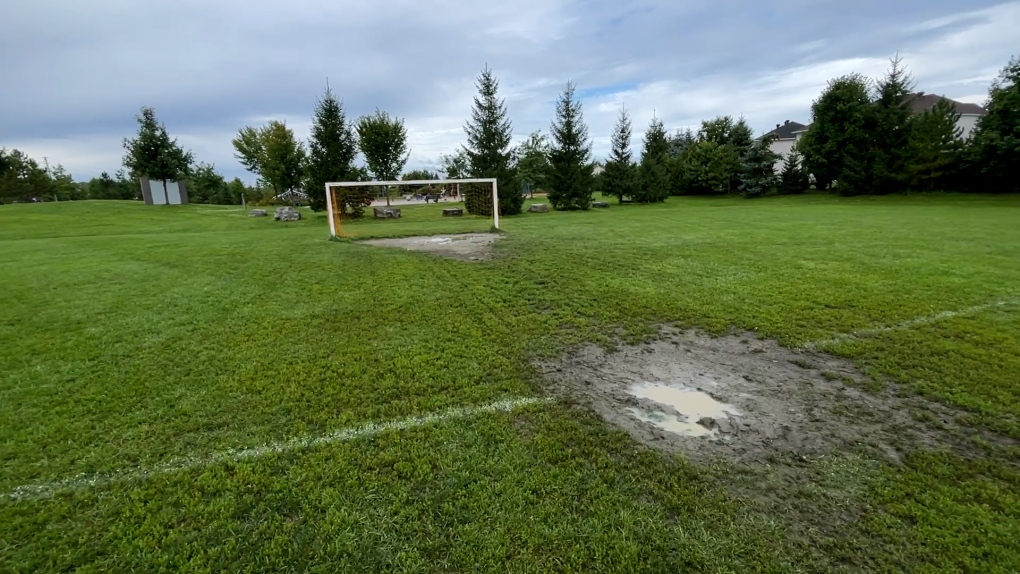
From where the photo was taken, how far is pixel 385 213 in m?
17.4

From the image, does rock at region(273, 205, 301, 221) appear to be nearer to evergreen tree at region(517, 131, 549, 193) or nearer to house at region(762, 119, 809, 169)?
evergreen tree at region(517, 131, 549, 193)

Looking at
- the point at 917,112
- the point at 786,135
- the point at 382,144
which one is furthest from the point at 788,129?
the point at 382,144

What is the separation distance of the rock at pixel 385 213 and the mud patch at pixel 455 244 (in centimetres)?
642

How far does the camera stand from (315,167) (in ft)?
62.2

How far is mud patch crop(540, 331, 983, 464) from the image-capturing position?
244 cm

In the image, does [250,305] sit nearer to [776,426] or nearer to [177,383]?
[177,383]

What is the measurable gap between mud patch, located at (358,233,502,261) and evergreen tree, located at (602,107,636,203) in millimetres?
13899

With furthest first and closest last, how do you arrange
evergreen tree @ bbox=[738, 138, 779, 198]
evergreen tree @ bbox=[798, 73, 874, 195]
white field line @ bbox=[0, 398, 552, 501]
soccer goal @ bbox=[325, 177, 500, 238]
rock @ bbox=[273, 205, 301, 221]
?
evergreen tree @ bbox=[738, 138, 779, 198] < evergreen tree @ bbox=[798, 73, 874, 195] < rock @ bbox=[273, 205, 301, 221] < soccer goal @ bbox=[325, 177, 500, 238] < white field line @ bbox=[0, 398, 552, 501]

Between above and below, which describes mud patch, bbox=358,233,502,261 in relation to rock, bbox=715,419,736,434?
above

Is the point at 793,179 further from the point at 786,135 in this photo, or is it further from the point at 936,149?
the point at 786,135

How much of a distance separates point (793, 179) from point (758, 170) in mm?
1979

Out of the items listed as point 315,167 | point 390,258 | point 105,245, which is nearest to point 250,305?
point 390,258

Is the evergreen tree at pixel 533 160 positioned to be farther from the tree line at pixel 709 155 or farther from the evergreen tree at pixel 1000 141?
the evergreen tree at pixel 1000 141

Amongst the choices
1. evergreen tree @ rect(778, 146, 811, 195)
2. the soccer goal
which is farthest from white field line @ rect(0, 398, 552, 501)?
evergreen tree @ rect(778, 146, 811, 195)
